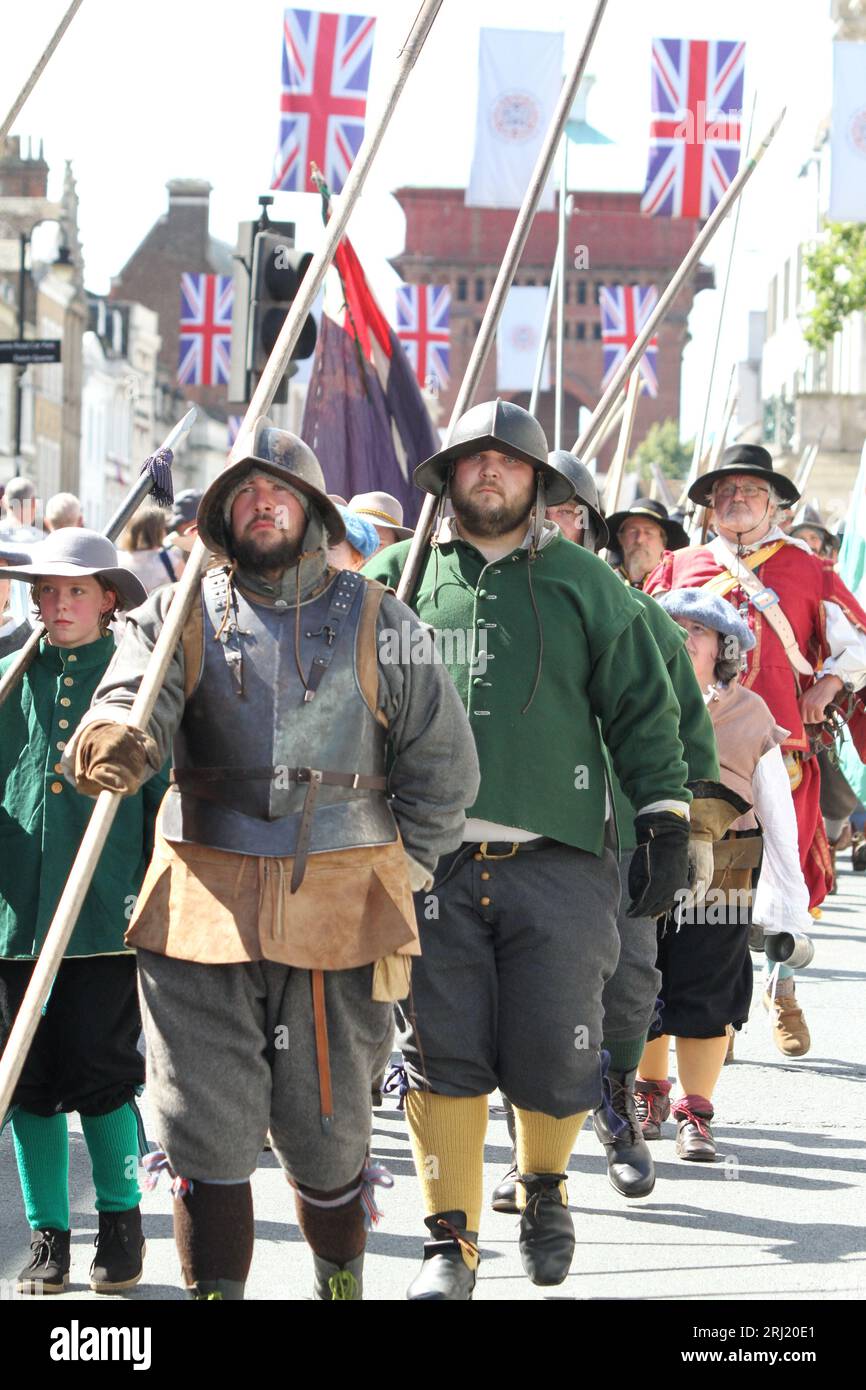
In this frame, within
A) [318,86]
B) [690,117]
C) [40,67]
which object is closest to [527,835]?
[40,67]

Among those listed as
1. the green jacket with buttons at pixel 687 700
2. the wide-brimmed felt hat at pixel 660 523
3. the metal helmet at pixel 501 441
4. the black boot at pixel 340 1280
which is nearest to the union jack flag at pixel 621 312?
the wide-brimmed felt hat at pixel 660 523

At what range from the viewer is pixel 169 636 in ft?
14.9

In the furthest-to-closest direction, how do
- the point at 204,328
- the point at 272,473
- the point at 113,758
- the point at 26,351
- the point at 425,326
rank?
the point at 204,328, the point at 425,326, the point at 26,351, the point at 272,473, the point at 113,758

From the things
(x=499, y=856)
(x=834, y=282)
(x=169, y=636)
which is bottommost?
(x=834, y=282)

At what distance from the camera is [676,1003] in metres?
7.31

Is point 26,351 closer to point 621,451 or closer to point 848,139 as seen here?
point 621,451

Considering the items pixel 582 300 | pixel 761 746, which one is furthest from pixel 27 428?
pixel 761 746

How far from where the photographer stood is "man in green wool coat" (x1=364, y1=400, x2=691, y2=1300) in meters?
5.29

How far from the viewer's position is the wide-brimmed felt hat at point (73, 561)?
556 centimetres

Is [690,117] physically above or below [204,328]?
above

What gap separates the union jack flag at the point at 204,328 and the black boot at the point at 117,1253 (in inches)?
1161

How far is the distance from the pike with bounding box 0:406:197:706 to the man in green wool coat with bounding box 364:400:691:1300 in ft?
2.56

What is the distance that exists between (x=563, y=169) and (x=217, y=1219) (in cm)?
1516

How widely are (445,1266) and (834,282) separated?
119 feet
